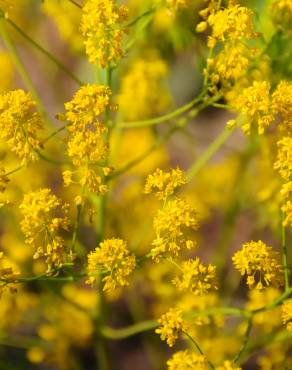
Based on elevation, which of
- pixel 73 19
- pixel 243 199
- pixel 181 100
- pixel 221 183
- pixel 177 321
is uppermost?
pixel 181 100

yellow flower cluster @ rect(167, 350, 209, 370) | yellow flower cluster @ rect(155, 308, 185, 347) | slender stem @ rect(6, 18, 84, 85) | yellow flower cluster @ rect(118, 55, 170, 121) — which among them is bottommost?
yellow flower cluster @ rect(167, 350, 209, 370)

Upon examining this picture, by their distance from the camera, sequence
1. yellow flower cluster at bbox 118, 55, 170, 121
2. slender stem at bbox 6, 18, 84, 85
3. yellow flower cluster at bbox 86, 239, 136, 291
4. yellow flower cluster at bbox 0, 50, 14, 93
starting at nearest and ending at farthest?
yellow flower cluster at bbox 86, 239, 136, 291
slender stem at bbox 6, 18, 84, 85
yellow flower cluster at bbox 118, 55, 170, 121
yellow flower cluster at bbox 0, 50, 14, 93

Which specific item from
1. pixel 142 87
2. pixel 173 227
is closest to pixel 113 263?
pixel 173 227

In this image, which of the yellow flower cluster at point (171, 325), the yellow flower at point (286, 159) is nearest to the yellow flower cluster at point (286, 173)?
the yellow flower at point (286, 159)

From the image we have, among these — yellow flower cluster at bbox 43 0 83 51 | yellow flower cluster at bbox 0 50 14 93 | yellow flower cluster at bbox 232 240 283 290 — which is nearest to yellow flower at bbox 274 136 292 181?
yellow flower cluster at bbox 232 240 283 290

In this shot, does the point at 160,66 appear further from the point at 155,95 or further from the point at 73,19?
the point at 73,19

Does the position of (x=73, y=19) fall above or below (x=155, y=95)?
above

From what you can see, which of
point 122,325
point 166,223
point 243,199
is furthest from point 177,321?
point 122,325

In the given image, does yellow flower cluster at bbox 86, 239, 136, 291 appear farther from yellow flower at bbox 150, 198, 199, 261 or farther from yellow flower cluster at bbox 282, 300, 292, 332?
yellow flower cluster at bbox 282, 300, 292, 332
